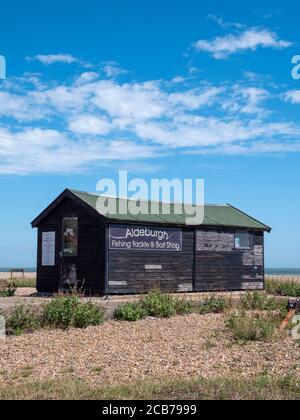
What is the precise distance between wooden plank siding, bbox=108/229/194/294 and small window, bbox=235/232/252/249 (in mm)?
2940

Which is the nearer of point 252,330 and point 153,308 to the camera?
point 252,330

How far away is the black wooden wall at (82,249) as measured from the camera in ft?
71.1

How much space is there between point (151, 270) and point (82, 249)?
2719mm

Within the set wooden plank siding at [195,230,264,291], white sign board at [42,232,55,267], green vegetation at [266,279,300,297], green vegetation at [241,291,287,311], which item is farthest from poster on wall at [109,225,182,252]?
green vegetation at [241,291,287,311]

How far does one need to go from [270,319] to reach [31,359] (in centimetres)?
601

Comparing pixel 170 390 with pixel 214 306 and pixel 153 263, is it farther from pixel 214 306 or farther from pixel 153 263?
pixel 153 263

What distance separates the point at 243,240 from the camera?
2678 cm

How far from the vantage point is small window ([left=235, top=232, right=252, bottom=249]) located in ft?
86.9

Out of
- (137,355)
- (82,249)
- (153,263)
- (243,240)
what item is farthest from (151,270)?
(137,355)

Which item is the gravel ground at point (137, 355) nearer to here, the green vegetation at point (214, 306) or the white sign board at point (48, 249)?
the green vegetation at point (214, 306)

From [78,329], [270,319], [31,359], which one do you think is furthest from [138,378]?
[270,319]

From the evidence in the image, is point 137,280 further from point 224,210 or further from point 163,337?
point 163,337

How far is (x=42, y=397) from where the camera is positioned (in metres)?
7.24

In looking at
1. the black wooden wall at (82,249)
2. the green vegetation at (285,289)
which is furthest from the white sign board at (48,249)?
the green vegetation at (285,289)
